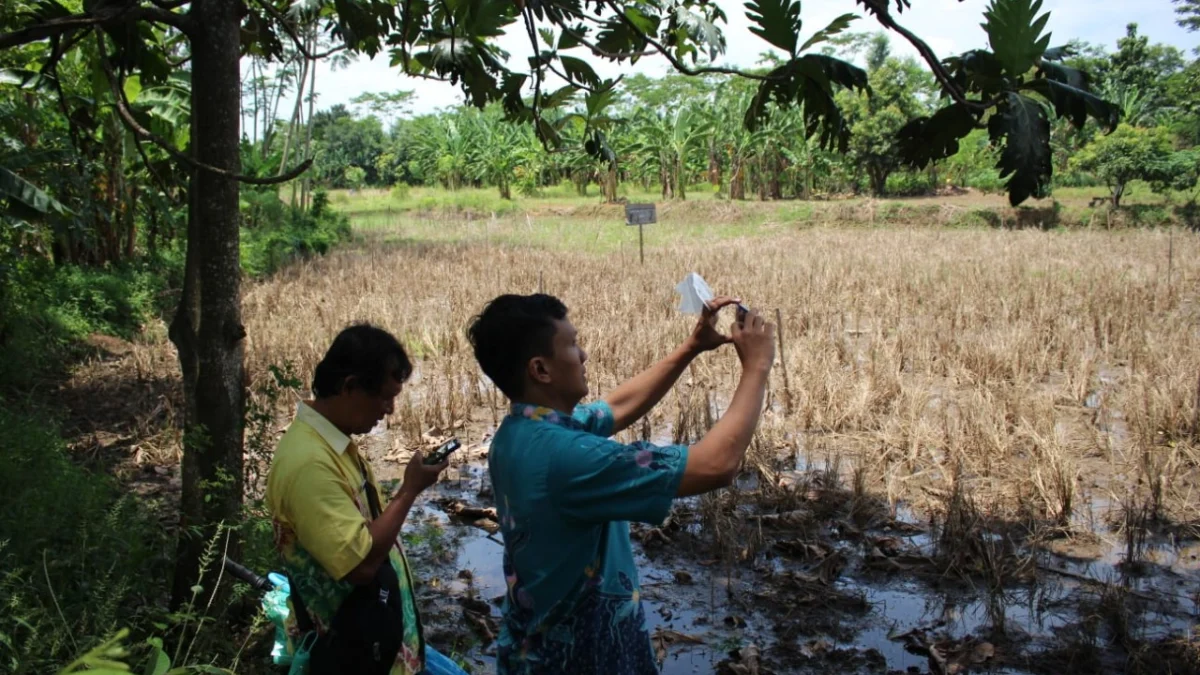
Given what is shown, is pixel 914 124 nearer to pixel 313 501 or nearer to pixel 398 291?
pixel 313 501

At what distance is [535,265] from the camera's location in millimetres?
12734

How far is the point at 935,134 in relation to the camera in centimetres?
184

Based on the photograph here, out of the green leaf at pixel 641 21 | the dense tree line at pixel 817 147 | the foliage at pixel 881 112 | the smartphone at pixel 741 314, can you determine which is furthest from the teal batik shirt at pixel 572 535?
the foliage at pixel 881 112

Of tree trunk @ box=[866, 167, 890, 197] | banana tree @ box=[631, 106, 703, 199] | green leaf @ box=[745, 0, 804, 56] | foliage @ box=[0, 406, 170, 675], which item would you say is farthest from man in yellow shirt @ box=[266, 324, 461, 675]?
tree trunk @ box=[866, 167, 890, 197]

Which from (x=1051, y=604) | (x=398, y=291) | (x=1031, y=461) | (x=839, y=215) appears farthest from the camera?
(x=839, y=215)

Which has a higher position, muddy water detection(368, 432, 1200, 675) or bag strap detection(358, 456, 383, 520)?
bag strap detection(358, 456, 383, 520)

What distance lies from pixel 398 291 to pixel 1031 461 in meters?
7.62

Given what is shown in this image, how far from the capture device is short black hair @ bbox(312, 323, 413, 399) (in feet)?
6.73

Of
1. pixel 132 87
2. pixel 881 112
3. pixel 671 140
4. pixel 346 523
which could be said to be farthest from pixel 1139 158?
pixel 346 523

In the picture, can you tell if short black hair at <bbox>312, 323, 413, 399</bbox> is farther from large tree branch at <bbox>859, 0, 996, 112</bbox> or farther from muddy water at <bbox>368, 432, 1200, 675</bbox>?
muddy water at <bbox>368, 432, 1200, 675</bbox>

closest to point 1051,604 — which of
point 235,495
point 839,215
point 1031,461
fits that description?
point 1031,461

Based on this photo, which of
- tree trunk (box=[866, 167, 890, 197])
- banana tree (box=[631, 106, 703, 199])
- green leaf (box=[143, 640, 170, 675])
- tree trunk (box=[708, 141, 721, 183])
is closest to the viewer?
green leaf (box=[143, 640, 170, 675])

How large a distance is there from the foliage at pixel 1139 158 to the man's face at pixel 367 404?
2119cm

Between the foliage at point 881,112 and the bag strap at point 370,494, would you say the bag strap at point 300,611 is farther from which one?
the foliage at point 881,112
